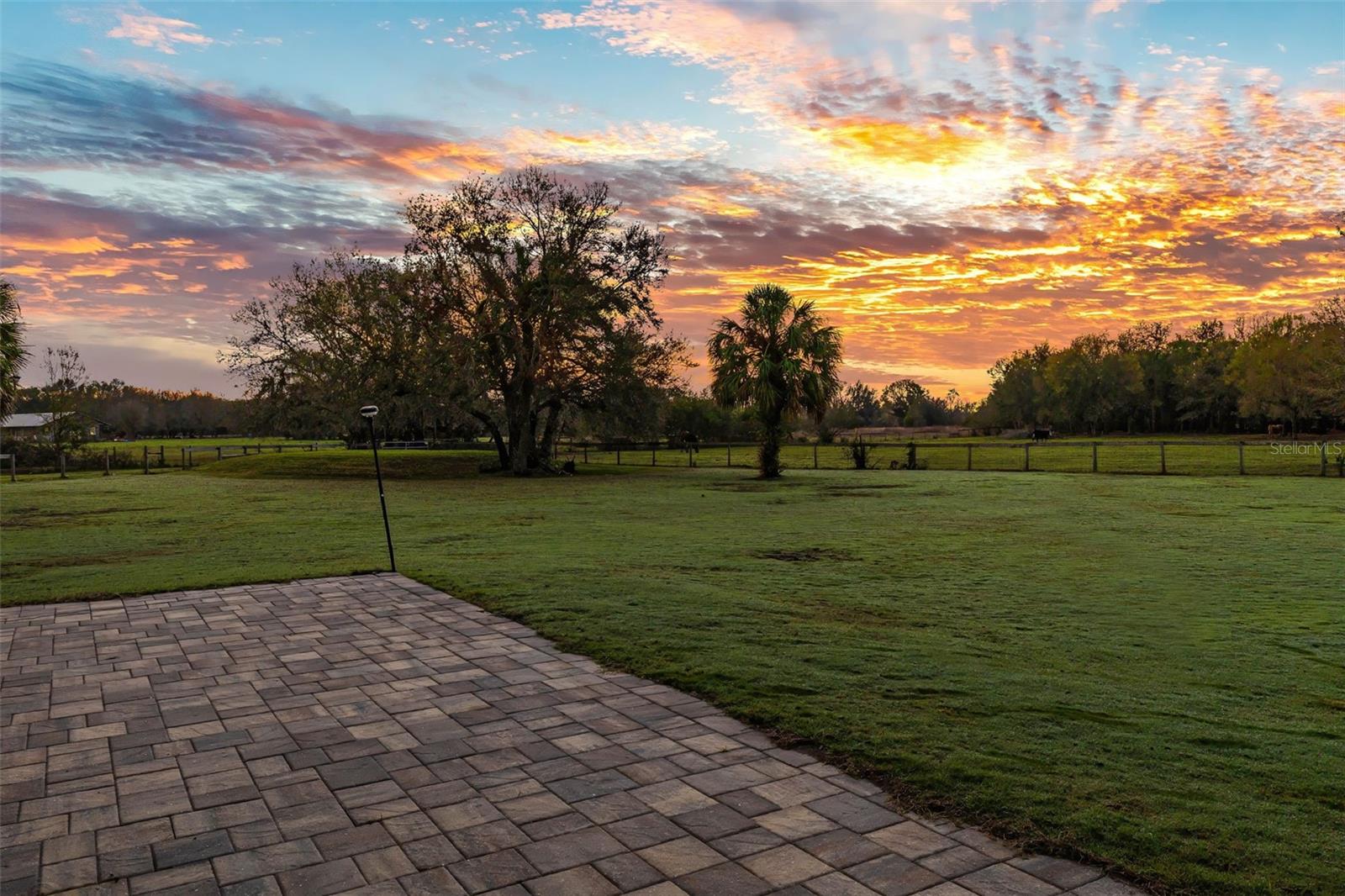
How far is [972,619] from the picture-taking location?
6902 millimetres

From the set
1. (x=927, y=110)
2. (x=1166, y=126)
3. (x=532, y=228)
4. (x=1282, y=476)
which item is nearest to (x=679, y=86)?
(x=927, y=110)

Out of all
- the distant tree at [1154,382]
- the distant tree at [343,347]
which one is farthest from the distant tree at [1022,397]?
the distant tree at [343,347]

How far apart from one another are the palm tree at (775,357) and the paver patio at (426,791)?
795 inches

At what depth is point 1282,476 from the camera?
24.4 metres

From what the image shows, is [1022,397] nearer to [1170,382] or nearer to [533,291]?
[1170,382]

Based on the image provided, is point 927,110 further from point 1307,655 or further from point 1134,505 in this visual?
point 1307,655

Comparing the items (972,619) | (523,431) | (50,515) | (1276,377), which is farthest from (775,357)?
(1276,377)

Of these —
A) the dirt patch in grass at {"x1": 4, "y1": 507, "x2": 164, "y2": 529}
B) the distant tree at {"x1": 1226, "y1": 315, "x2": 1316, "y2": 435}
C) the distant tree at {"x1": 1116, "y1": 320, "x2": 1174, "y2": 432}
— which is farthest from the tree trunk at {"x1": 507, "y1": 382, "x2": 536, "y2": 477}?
the distant tree at {"x1": 1116, "y1": 320, "x2": 1174, "y2": 432}

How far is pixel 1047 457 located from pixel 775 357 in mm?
20938

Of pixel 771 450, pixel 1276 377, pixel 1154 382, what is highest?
pixel 1154 382

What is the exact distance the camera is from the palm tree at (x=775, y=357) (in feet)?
83.5

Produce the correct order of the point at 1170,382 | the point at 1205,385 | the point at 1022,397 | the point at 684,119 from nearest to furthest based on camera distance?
the point at 684,119 → the point at 1205,385 → the point at 1170,382 → the point at 1022,397

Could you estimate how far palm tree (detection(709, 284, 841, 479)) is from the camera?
1002 inches

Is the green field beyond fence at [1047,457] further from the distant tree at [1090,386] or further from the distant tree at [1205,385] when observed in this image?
the distant tree at [1090,386]
